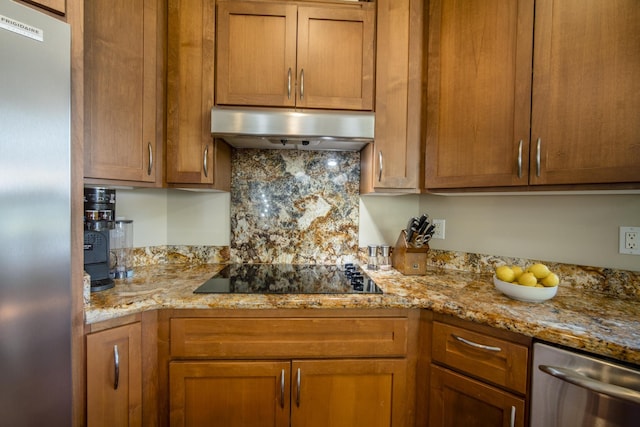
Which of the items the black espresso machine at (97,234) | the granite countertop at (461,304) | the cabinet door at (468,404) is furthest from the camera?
the black espresso machine at (97,234)

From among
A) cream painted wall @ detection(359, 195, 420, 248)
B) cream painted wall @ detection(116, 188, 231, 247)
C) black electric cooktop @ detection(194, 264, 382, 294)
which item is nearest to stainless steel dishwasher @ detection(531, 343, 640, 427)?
black electric cooktop @ detection(194, 264, 382, 294)

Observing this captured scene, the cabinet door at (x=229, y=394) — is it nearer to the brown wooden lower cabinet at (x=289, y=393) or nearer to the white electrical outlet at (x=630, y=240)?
the brown wooden lower cabinet at (x=289, y=393)

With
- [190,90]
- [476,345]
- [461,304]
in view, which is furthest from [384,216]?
[190,90]

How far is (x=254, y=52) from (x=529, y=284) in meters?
1.60

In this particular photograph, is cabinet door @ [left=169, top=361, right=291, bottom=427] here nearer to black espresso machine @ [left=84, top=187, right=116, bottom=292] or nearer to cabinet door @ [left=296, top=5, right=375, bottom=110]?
black espresso machine @ [left=84, top=187, right=116, bottom=292]

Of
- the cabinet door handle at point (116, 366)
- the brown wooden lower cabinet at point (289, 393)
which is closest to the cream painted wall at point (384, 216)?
the brown wooden lower cabinet at point (289, 393)

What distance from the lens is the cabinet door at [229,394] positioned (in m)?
1.16

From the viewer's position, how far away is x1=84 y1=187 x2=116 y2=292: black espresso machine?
1.23 metres

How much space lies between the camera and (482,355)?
106 cm

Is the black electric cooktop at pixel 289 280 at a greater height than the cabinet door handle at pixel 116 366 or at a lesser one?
greater

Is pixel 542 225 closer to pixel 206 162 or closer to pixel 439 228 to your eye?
pixel 439 228

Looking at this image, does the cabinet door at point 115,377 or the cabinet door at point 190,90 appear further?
the cabinet door at point 190,90

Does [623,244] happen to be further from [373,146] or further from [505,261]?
[373,146]

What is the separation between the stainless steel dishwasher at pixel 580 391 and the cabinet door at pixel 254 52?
1.49 m
